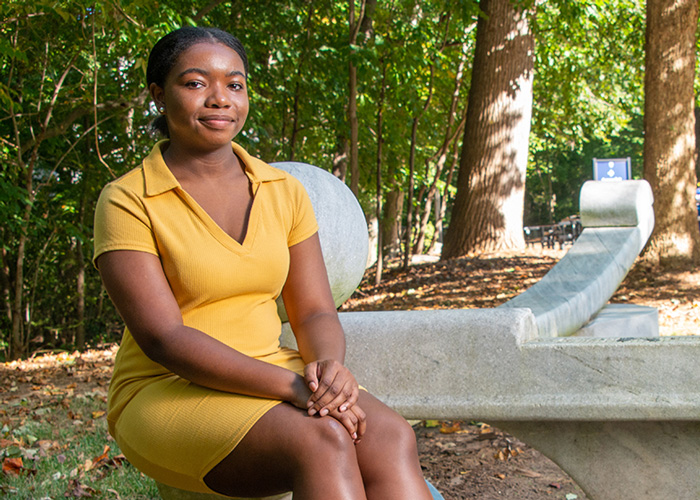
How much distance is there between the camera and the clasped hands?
5.49 feet

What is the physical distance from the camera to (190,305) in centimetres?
192

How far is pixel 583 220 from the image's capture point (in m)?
4.63

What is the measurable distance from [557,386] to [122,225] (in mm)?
1339

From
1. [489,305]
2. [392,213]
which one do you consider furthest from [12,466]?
[392,213]

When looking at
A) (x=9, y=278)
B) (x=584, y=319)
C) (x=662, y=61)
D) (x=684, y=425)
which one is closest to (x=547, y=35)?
(x=662, y=61)

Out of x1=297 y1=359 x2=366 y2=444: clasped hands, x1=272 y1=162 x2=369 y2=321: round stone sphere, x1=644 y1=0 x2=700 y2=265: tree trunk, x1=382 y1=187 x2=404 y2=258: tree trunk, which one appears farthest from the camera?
x1=382 y1=187 x2=404 y2=258: tree trunk

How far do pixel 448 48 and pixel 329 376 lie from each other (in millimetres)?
11362

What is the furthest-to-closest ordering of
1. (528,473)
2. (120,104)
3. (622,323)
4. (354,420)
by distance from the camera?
1. (120,104)
2. (622,323)
3. (528,473)
4. (354,420)

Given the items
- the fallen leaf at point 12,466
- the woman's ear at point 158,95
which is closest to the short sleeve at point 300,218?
the woman's ear at point 158,95

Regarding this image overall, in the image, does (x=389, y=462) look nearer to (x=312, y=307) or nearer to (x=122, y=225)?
(x=312, y=307)

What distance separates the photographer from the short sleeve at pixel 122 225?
183cm

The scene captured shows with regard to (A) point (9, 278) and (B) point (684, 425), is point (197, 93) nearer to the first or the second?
(B) point (684, 425)

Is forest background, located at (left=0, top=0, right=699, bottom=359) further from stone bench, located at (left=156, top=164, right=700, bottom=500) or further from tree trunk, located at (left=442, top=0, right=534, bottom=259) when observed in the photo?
stone bench, located at (left=156, top=164, right=700, bottom=500)

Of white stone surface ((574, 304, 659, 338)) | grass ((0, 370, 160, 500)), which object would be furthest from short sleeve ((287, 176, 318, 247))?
white stone surface ((574, 304, 659, 338))
